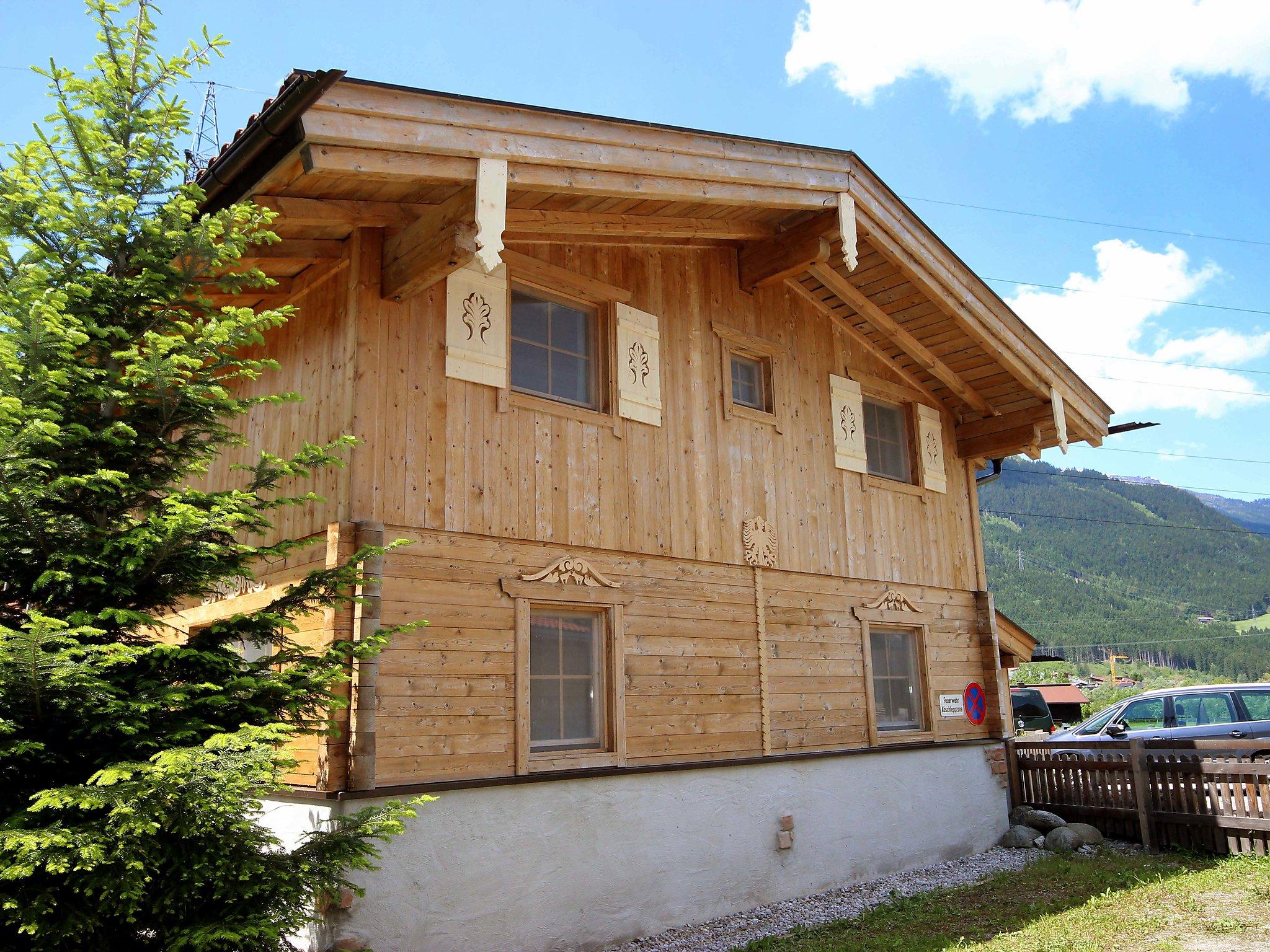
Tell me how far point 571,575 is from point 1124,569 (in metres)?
146

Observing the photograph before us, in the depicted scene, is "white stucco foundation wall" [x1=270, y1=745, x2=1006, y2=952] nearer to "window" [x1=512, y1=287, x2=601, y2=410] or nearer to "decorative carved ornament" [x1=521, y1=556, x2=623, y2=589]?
"decorative carved ornament" [x1=521, y1=556, x2=623, y2=589]

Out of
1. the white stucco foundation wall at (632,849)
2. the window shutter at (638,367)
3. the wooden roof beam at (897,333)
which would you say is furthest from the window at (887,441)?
the window shutter at (638,367)

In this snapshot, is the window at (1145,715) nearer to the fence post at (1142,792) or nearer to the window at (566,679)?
the fence post at (1142,792)

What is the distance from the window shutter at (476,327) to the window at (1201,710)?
1196 cm

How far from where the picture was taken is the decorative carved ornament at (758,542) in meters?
9.54

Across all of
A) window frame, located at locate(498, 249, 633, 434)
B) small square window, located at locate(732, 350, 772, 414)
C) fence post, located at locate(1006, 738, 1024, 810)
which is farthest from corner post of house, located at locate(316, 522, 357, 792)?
fence post, located at locate(1006, 738, 1024, 810)

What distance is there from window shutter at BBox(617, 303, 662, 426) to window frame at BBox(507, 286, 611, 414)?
0.14m

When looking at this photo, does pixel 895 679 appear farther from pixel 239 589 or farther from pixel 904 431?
pixel 239 589

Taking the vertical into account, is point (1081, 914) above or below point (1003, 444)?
below

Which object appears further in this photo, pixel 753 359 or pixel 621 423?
pixel 753 359

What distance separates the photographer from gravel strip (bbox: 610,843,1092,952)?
7824mm

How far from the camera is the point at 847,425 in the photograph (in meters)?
11.2

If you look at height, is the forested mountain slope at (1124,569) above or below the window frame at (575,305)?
above

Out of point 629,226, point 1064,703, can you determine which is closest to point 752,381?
point 629,226
